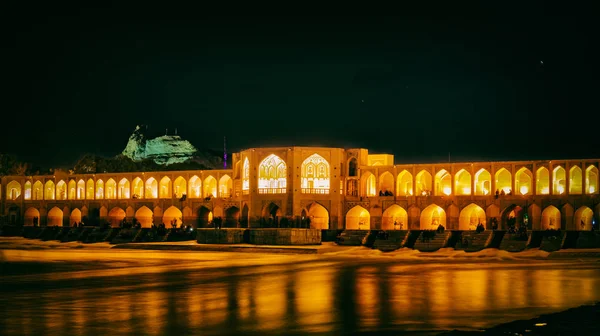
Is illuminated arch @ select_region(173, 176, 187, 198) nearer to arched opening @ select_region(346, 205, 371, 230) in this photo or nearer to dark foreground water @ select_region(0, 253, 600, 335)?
arched opening @ select_region(346, 205, 371, 230)

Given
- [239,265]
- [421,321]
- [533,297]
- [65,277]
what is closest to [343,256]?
[239,265]

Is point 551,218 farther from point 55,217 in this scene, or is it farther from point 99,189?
point 55,217

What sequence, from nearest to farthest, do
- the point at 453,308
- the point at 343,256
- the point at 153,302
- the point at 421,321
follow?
the point at 421,321
the point at 453,308
the point at 153,302
the point at 343,256

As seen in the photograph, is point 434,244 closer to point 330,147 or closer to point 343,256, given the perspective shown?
point 343,256

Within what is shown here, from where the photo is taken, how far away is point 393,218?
43.1 meters

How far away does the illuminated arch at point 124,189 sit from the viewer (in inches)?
2097

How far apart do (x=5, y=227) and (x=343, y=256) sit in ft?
90.1

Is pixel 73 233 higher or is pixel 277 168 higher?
pixel 277 168

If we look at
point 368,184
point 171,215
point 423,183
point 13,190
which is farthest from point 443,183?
point 13,190

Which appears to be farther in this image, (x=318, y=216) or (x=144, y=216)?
(x=144, y=216)

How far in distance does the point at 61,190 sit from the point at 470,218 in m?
30.9

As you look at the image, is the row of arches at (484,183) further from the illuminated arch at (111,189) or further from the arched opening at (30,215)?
the arched opening at (30,215)

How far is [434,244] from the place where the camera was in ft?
104

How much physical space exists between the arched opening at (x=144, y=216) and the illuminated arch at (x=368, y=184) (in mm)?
15742
